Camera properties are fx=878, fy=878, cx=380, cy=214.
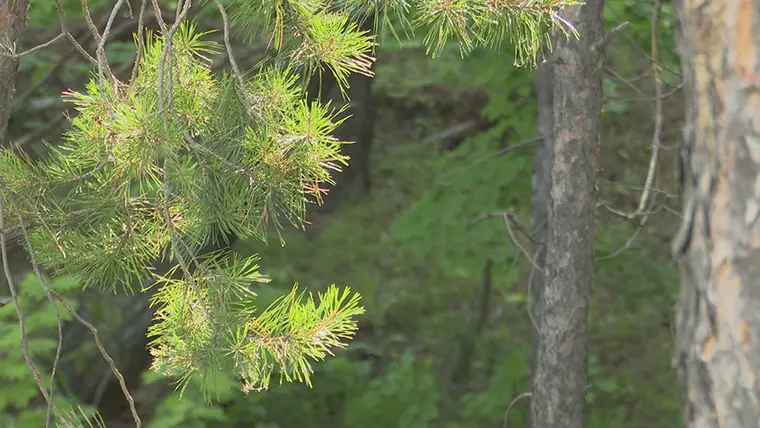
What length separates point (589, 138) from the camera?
12.1 ft

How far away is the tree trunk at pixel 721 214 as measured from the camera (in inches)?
62.4

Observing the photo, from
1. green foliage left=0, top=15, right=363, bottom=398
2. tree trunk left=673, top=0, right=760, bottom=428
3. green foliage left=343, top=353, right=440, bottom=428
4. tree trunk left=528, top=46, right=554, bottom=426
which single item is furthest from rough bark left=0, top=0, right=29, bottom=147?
green foliage left=343, top=353, right=440, bottom=428

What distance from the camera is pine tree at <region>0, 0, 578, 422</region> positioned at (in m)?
2.43

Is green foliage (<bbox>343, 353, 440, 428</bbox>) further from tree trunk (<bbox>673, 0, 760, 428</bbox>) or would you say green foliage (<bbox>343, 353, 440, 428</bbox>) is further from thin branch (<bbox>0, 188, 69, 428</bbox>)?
tree trunk (<bbox>673, 0, 760, 428</bbox>)

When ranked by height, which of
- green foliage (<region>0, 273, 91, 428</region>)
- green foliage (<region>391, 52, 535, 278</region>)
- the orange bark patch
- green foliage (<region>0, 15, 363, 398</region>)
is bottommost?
green foliage (<region>0, 273, 91, 428</region>)

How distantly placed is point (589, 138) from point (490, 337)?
4.41 m

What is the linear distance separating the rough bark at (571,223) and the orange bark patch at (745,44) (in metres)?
2.07

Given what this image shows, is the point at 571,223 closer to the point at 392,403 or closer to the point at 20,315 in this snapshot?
the point at 20,315

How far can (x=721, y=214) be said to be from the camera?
1.63m

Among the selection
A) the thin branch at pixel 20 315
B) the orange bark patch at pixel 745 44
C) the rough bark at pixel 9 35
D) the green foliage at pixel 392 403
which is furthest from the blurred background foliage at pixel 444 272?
the orange bark patch at pixel 745 44

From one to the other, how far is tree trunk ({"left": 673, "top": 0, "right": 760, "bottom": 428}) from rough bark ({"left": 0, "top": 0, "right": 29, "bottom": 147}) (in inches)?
90.4

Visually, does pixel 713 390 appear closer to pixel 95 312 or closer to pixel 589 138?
pixel 589 138

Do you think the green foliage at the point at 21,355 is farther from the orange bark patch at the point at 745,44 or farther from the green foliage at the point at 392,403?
the orange bark patch at the point at 745,44

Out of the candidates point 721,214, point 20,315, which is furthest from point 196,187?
point 721,214
